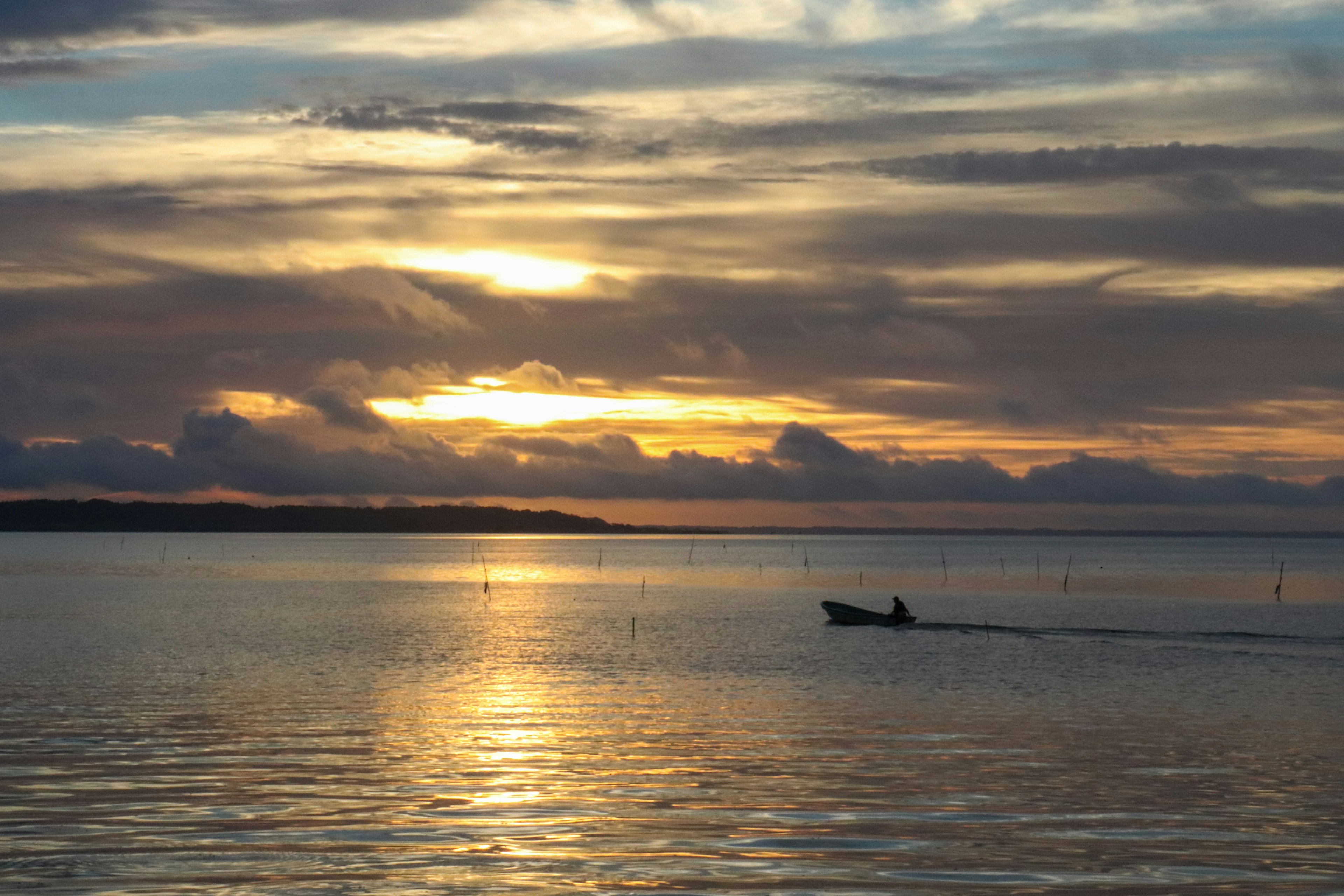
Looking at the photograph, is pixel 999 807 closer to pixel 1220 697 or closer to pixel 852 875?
pixel 852 875

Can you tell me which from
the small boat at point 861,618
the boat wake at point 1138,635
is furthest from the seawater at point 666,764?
the small boat at point 861,618

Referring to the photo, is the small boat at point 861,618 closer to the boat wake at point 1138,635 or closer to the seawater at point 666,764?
the boat wake at point 1138,635

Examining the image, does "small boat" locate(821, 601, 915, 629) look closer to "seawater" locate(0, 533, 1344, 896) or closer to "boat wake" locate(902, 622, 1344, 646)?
"boat wake" locate(902, 622, 1344, 646)

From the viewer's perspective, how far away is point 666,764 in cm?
2912

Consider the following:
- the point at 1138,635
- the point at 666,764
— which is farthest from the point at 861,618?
the point at 666,764

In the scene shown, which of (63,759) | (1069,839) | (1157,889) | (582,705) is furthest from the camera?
(582,705)

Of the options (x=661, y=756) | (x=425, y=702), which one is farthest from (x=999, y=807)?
(x=425, y=702)

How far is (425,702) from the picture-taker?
1623 inches

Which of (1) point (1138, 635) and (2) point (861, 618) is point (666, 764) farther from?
(2) point (861, 618)

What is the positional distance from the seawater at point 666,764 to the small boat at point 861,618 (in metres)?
10.2

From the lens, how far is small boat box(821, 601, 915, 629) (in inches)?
3263

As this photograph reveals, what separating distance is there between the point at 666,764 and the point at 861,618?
56.3m

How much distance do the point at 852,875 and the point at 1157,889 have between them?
4401 mm

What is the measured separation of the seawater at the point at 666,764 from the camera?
19500 millimetres
